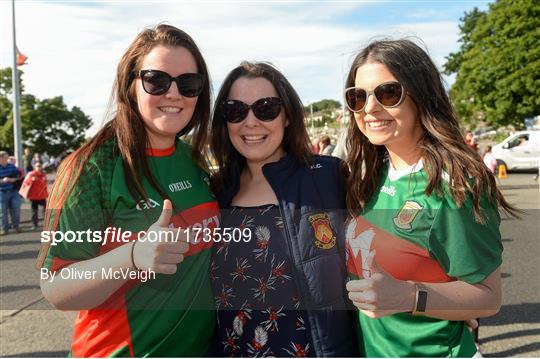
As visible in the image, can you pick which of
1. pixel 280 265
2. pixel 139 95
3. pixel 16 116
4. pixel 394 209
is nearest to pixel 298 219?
pixel 280 265

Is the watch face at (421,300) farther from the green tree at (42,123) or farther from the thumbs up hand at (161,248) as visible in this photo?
the green tree at (42,123)

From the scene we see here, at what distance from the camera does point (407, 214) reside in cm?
187

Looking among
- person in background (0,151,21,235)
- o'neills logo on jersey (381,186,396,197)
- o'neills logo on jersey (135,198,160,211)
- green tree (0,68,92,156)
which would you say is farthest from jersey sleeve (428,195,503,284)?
green tree (0,68,92,156)

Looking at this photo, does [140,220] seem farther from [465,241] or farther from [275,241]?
[465,241]

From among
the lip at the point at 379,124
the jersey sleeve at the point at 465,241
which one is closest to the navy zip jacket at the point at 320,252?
the lip at the point at 379,124

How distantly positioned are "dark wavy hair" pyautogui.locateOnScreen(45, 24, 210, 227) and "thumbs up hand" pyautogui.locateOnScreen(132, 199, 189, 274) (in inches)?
7.6

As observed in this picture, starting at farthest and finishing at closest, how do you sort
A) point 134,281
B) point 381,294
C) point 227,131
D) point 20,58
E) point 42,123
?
point 42,123 < point 20,58 < point 227,131 < point 134,281 < point 381,294

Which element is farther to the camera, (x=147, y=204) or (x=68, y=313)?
(x=68, y=313)

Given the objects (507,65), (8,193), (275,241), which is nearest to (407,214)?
(275,241)

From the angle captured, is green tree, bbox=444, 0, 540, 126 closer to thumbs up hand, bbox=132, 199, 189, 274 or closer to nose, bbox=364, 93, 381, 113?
nose, bbox=364, 93, 381, 113

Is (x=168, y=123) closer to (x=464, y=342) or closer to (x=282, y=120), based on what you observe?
(x=282, y=120)

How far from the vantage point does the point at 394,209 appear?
194cm

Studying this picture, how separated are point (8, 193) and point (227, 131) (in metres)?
9.85
